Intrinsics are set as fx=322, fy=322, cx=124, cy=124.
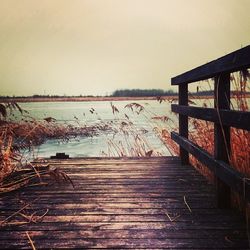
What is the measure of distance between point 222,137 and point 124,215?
3.35 feet

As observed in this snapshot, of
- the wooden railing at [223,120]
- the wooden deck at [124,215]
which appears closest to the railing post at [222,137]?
the wooden railing at [223,120]

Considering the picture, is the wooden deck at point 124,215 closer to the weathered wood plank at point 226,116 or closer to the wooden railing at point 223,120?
the wooden railing at point 223,120

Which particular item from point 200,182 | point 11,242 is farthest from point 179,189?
point 11,242

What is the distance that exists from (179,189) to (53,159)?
269 cm

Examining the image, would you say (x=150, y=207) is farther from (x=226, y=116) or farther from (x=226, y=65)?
(x=226, y=65)

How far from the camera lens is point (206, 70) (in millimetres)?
2836

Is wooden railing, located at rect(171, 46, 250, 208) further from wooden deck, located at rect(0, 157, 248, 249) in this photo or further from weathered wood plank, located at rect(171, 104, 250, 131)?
wooden deck, located at rect(0, 157, 248, 249)

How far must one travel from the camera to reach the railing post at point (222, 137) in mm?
2559

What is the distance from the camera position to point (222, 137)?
2660 millimetres

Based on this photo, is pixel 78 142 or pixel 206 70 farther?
pixel 78 142

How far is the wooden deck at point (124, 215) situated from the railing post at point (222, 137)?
0.12 m

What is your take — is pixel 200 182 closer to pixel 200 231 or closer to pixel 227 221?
pixel 227 221

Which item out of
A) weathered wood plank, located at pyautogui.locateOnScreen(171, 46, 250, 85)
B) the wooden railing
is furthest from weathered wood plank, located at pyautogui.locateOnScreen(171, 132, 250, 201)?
weathered wood plank, located at pyautogui.locateOnScreen(171, 46, 250, 85)

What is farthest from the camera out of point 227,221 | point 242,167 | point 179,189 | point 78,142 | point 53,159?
point 78,142
